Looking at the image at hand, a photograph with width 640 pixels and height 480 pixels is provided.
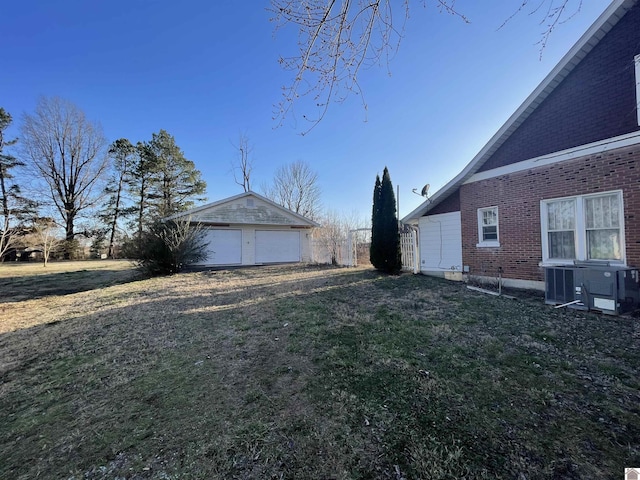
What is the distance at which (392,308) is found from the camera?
6246 millimetres

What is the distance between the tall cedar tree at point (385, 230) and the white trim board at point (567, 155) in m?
3.19

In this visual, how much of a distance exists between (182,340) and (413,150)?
1132 cm

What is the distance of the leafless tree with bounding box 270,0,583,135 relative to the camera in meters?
2.55

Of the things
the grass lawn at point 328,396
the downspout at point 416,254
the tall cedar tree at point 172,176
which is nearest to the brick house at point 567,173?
the downspout at point 416,254

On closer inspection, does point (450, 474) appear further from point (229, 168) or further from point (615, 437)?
point (229, 168)

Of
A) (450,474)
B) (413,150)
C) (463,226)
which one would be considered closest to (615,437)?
(450,474)

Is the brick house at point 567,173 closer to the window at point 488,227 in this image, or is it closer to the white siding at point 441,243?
the window at point 488,227

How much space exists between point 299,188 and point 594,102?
2562 centimetres

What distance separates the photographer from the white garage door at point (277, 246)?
17.8m

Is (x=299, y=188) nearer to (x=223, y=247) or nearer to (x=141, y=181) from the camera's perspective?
(x=223, y=247)

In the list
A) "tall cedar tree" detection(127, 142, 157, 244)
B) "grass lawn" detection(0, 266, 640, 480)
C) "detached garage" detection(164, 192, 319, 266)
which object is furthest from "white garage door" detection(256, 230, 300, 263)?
"tall cedar tree" detection(127, 142, 157, 244)

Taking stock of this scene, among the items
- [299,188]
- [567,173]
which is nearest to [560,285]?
[567,173]

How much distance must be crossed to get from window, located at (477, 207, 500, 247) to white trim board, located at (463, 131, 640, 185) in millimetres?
1088

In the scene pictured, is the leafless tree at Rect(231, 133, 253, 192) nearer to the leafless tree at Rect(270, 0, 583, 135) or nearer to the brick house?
the brick house
